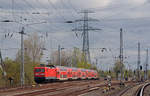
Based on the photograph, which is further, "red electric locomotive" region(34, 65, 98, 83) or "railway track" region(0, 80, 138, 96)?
"red electric locomotive" region(34, 65, 98, 83)

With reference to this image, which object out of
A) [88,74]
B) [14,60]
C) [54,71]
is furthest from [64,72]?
[88,74]

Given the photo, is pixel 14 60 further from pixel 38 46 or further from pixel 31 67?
pixel 38 46

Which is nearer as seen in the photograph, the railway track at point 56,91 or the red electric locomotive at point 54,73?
the railway track at point 56,91

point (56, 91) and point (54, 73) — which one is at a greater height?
point (54, 73)

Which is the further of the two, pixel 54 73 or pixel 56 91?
pixel 54 73

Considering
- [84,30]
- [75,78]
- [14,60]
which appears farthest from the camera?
[75,78]

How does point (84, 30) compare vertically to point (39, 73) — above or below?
above

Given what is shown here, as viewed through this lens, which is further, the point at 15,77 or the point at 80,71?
the point at 80,71

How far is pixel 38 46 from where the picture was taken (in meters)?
79.7

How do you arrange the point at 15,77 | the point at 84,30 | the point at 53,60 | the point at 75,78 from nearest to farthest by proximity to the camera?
the point at 84,30
the point at 15,77
the point at 75,78
the point at 53,60

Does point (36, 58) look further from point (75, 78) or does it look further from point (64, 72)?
point (64, 72)

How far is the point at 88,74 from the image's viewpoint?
3435 inches

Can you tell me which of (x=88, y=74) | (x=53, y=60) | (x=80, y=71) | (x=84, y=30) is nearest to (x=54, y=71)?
(x=84, y=30)

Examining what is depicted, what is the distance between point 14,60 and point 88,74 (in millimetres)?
25699
